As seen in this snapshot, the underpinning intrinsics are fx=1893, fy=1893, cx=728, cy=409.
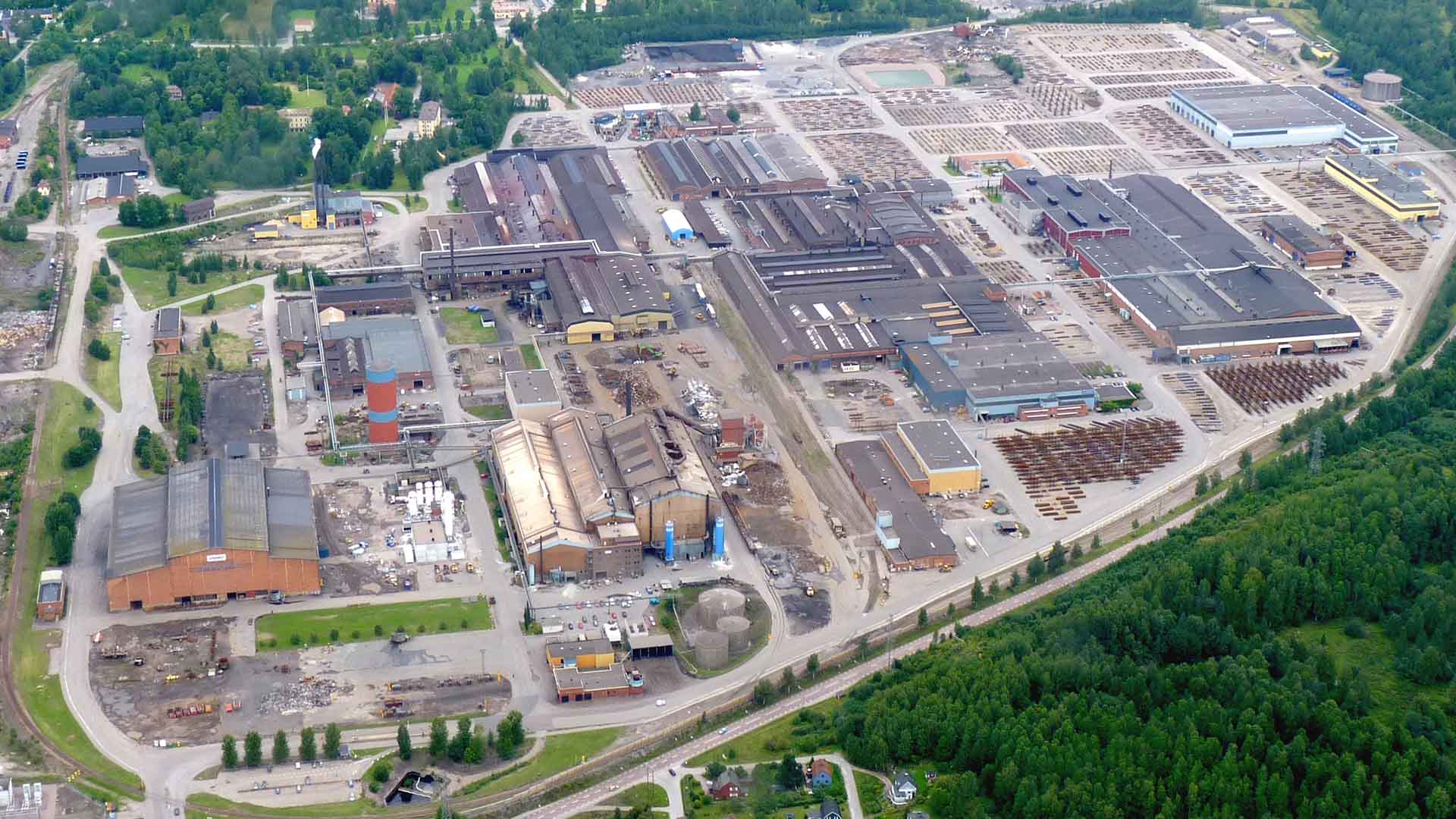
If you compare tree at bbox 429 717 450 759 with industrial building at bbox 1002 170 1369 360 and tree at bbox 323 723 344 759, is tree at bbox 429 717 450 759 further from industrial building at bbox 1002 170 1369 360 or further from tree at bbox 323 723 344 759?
industrial building at bbox 1002 170 1369 360

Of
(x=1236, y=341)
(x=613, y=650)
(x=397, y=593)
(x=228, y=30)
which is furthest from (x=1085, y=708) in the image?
(x=228, y=30)

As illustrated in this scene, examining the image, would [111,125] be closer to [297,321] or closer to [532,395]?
[297,321]

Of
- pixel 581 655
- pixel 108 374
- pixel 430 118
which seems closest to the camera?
pixel 581 655

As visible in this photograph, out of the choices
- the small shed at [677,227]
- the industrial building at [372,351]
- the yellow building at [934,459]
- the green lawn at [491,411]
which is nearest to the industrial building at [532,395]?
the green lawn at [491,411]

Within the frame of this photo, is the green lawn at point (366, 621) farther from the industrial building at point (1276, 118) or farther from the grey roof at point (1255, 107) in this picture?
the grey roof at point (1255, 107)

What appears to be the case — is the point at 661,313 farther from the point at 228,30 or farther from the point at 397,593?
the point at 228,30

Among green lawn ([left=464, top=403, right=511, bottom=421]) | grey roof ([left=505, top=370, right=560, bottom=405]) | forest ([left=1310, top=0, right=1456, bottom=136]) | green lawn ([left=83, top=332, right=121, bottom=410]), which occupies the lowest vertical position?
green lawn ([left=83, top=332, right=121, bottom=410])

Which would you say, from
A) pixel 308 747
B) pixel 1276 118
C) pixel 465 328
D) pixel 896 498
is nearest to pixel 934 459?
pixel 896 498

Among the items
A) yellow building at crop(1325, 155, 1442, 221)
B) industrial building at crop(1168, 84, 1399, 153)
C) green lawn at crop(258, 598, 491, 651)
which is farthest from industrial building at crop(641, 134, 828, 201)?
green lawn at crop(258, 598, 491, 651)
